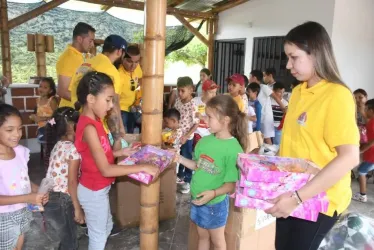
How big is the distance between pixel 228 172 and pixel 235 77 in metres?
1.98

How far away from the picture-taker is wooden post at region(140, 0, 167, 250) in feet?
4.84

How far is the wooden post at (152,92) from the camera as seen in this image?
1.48m

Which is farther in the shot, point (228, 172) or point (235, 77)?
point (235, 77)

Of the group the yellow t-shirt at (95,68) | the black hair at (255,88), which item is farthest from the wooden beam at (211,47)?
the yellow t-shirt at (95,68)

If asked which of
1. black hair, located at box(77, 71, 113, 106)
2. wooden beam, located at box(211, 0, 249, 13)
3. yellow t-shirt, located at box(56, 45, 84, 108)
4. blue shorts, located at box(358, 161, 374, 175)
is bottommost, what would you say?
blue shorts, located at box(358, 161, 374, 175)

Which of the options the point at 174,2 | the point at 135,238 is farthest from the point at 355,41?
the point at 135,238

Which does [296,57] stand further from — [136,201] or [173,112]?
[173,112]

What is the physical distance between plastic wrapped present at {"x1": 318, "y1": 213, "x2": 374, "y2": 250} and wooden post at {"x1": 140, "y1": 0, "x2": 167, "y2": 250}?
949 millimetres

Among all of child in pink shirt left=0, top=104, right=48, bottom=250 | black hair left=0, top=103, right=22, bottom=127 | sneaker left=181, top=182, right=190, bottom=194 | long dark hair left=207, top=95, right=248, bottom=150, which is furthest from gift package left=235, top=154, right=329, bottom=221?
sneaker left=181, top=182, right=190, bottom=194

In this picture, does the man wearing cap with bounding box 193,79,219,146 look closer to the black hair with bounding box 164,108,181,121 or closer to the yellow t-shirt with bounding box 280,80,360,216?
the black hair with bounding box 164,108,181,121

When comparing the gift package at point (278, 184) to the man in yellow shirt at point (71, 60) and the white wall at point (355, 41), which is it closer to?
the man in yellow shirt at point (71, 60)

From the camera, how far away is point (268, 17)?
7062 millimetres

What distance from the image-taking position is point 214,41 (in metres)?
8.69

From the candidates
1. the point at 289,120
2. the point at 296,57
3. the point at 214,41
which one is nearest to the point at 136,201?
the point at 289,120
